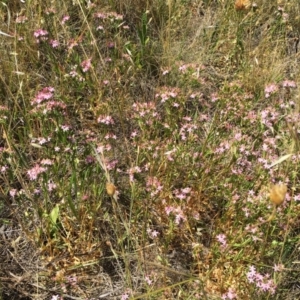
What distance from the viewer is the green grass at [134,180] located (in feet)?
6.55

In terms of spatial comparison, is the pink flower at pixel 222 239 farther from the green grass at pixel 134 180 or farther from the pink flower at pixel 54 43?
the pink flower at pixel 54 43

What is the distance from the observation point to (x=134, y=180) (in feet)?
6.81

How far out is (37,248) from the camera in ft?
6.91

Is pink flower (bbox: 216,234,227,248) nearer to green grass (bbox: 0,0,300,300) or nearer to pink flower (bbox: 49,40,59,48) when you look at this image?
green grass (bbox: 0,0,300,300)

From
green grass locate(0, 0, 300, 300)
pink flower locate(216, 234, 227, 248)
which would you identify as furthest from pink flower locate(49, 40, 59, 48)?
pink flower locate(216, 234, 227, 248)

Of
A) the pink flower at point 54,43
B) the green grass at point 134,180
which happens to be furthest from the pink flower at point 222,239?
the pink flower at point 54,43

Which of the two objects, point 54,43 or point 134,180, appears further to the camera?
point 54,43

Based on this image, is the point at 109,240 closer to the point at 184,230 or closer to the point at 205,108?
the point at 184,230

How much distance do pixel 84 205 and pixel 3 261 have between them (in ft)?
1.51

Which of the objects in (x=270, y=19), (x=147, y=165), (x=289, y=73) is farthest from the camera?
(x=270, y=19)

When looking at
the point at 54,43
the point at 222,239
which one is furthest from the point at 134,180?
the point at 54,43

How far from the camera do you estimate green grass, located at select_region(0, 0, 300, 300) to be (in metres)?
2.00

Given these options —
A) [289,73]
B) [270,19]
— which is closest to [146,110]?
[289,73]

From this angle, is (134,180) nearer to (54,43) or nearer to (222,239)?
(222,239)
